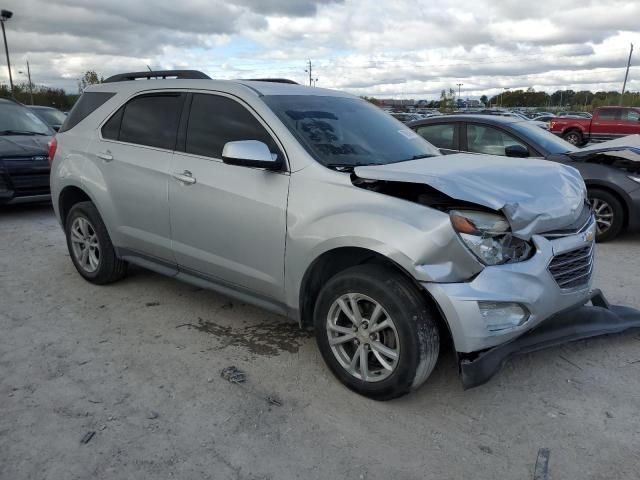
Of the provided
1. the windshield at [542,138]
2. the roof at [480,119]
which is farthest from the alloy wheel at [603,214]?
the roof at [480,119]

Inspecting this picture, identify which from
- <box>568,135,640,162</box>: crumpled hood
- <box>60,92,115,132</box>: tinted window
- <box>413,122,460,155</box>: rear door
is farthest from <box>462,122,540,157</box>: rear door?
<box>60,92,115,132</box>: tinted window

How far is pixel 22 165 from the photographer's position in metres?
8.02

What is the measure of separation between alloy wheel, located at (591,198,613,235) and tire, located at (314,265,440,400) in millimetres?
4736

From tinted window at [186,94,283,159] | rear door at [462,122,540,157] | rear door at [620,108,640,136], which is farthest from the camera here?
rear door at [620,108,640,136]

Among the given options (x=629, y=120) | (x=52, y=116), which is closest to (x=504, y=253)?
(x=52, y=116)

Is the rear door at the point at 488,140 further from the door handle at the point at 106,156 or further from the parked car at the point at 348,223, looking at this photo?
the door handle at the point at 106,156

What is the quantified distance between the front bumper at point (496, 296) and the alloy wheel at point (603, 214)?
4.28 meters

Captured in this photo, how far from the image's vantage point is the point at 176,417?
2.98 metres

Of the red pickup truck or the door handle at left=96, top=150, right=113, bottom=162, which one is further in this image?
the red pickup truck

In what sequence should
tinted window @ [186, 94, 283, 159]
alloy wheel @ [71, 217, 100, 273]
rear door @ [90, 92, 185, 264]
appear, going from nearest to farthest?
tinted window @ [186, 94, 283, 159] → rear door @ [90, 92, 185, 264] → alloy wheel @ [71, 217, 100, 273]

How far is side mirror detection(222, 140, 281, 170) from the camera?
3.35 m

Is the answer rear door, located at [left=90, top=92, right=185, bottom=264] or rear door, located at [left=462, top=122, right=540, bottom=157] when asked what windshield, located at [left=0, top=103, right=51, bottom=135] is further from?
→ rear door, located at [left=462, top=122, right=540, bottom=157]

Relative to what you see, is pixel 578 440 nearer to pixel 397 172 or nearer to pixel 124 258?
pixel 397 172

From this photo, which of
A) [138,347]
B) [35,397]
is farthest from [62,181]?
[35,397]
